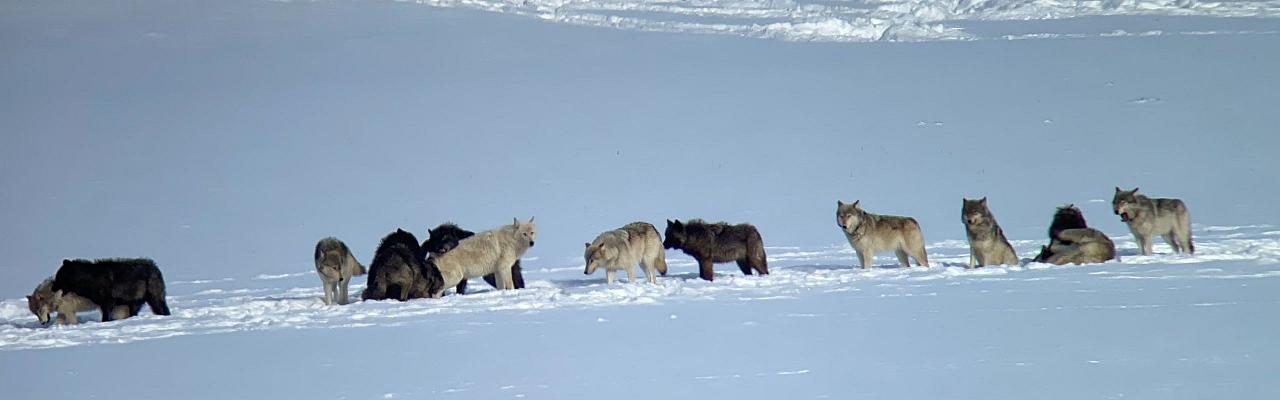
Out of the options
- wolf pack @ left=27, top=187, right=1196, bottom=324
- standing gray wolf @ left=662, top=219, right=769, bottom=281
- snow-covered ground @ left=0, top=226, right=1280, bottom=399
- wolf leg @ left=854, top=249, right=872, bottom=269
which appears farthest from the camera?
wolf leg @ left=854, top=249, right=872, bottom=269

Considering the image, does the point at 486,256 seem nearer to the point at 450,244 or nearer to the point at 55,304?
the point at 450,244

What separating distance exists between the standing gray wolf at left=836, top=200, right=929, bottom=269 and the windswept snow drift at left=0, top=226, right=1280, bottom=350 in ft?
0.85

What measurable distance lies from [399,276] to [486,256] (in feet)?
3.74

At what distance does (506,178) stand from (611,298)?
11.3 metres

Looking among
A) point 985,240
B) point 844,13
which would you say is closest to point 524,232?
point 985,240

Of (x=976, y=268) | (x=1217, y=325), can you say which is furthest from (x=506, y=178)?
(x=1217, y=325)

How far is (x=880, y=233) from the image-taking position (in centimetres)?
1539

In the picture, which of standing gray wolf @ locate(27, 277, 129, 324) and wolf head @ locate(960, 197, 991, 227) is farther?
wolf head @ locate(960, 197, 991, 227)

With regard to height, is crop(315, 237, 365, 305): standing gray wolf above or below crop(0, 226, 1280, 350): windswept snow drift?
above

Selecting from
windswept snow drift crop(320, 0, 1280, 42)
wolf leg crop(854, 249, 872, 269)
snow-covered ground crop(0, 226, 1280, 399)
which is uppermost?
windswept snow drift crop(320, 0, 1280, 42)

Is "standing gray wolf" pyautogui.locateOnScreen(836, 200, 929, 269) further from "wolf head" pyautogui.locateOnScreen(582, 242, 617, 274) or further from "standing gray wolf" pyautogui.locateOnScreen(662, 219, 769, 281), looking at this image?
"wolf head" pyautogui.locateOnScreen(582, 242, 617, 274)

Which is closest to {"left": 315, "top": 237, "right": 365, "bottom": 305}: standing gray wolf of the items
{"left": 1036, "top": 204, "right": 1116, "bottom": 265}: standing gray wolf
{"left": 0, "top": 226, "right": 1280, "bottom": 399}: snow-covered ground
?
{"left": 0, "top": 226, "right": 1280, "bottom": 399}: snow-covered ground

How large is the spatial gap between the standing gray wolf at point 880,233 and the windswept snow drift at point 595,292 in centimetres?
26

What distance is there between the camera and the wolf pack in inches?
532
